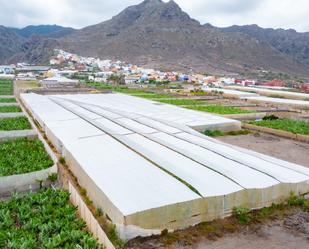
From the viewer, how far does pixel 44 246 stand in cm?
660

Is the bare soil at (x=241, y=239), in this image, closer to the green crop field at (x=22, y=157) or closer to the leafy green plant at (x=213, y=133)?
the green crop field at (x=22, y=157)

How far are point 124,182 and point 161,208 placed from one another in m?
1.67

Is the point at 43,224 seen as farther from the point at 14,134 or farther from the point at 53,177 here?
the point at 14,134

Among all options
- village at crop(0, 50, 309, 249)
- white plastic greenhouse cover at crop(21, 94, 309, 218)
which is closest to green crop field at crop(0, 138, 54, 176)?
village at crop(0, 50, 309, 249)

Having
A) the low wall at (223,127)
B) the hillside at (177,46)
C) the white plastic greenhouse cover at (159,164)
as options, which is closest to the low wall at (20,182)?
the white plastic greenhouse cover at (159,164)

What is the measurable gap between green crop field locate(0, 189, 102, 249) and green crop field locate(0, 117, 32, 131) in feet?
31.5

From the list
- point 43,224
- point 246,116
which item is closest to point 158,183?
point 43,224

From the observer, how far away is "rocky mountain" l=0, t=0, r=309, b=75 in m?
107

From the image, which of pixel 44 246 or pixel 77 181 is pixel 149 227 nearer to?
pixel 44 246

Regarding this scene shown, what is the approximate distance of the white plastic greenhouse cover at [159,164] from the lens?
8.07 meters

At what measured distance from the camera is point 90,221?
7.61 metres

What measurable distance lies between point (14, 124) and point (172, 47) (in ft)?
321

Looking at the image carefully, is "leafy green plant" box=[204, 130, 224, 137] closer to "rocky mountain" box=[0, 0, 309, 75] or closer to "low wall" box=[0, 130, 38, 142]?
"low wall" box=[0, 130, 38, 142]

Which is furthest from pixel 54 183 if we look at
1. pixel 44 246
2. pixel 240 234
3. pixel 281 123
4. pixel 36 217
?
pixel 281 123
